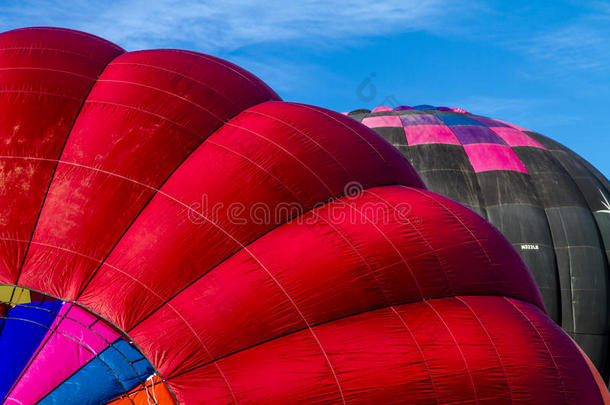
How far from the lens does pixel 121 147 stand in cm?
616

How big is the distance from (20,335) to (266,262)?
2368mm

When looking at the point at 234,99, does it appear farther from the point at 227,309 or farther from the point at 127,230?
the point at 227,309

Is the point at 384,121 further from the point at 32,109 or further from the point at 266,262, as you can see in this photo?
the point at 266,262

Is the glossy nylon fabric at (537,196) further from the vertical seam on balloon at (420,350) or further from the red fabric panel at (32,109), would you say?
the red fabric panel at (32,109)

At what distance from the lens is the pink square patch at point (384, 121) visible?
16.1 metres

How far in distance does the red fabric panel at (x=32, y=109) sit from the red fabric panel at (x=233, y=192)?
0.92 meters

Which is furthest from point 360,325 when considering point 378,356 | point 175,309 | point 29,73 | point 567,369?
point 29,73

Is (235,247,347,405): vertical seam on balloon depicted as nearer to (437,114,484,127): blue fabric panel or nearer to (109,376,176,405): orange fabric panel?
(109,376,176,405): orange fabric panel

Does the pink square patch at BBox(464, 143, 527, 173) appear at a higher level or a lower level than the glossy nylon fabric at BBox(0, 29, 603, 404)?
higher

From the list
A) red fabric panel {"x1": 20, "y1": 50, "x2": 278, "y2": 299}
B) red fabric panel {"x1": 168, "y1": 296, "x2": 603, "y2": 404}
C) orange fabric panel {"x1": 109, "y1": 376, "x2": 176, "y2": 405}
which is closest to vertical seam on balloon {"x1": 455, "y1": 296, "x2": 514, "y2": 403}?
red fabric panel {"x1": 168, "y1": 296, "x2": 603, "y2": 404}

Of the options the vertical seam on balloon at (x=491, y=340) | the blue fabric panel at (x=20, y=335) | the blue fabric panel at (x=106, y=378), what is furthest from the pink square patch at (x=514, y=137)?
the blue fabric panel at (x=20, y=335)

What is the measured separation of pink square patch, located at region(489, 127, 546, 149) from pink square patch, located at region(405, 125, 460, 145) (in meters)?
1.46

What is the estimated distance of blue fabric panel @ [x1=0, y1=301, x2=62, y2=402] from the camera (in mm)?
5711

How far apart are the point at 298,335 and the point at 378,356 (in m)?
0.69
